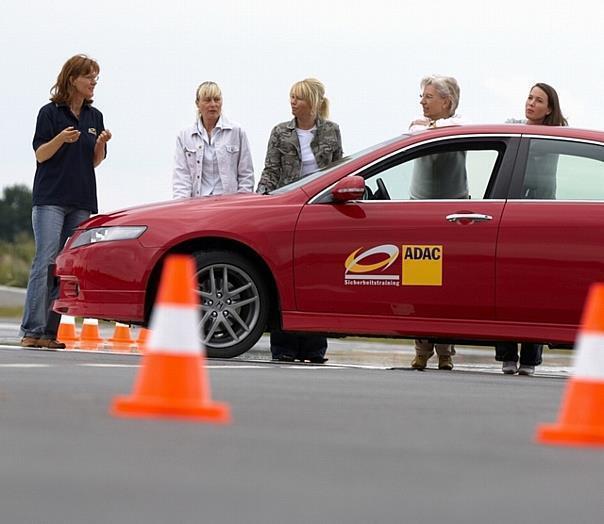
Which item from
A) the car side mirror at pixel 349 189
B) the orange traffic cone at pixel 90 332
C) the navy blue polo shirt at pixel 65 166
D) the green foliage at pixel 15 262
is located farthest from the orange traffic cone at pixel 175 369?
the green foliage at pixel 15 262

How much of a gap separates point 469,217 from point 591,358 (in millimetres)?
4792

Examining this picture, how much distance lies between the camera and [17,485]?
4625mm

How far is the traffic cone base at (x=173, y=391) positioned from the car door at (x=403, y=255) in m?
4.88

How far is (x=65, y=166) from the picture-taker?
40.9 ft

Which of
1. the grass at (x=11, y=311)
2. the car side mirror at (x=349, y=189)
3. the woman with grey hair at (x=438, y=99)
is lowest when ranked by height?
the grass at (x=11, y=311)

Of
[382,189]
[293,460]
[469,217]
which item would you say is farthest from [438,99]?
[293,460]

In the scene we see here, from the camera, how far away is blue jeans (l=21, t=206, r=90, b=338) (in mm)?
12391

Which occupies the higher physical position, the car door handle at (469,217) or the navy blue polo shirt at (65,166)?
the navy blue polo shirt at (65,166)

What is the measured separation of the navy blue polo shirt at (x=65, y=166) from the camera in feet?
40.8

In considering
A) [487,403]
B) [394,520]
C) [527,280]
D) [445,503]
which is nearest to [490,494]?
[445,503]

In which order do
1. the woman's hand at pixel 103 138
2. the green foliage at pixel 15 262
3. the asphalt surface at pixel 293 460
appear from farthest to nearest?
the green foliage at pixel 15 262, the woman's hand at pixel 103 138, the asphalt surface at pixel 293 460

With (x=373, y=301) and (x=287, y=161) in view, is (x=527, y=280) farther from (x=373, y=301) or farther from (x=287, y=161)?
(x=287, y=161)

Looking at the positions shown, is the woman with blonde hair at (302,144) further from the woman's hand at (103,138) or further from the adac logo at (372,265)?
the adac logo at (372,265)

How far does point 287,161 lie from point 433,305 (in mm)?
2413
